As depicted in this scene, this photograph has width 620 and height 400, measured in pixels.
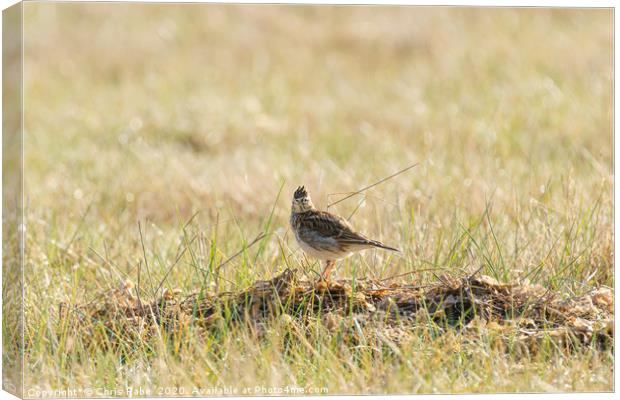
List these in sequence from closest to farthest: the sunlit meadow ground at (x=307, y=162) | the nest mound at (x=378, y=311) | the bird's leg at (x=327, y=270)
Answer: the sunlit meadow ground at (x=307, y=162) < the nest mound at (x=378, y=311) < the bird's leg at (x=327, y=270)

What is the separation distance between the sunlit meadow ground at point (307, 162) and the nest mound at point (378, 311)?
104mm

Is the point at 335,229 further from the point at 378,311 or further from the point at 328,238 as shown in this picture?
the point at 378,311

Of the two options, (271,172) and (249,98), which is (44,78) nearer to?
(249,98)

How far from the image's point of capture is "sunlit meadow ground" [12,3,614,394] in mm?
4426

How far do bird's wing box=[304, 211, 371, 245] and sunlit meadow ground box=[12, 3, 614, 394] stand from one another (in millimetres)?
372

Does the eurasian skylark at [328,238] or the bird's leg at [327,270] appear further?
the bird's leg at [327,270]

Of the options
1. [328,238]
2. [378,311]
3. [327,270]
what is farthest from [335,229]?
[378,311]

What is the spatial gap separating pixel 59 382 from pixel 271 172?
4077 mm

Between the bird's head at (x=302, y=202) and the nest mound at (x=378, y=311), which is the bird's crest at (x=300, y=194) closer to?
the bird's head at (x=302, y=202)

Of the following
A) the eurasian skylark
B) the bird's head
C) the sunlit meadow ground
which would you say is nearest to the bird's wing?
the eurasian skylark

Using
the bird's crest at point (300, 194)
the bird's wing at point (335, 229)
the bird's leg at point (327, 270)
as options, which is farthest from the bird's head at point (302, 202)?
the bird's leg at point (327, 270)

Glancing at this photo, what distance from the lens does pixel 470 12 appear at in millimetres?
12211

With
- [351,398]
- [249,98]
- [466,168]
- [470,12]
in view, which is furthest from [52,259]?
[470,12]

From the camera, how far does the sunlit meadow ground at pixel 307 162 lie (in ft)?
14.5
